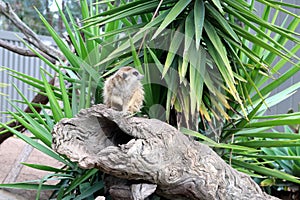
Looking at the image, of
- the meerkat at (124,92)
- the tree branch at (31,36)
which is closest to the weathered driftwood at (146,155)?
the meerkat at (124,92)

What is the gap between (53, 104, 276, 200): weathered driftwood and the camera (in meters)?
1.62

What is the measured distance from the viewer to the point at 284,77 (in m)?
2.54

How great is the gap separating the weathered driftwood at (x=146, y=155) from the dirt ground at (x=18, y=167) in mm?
1465

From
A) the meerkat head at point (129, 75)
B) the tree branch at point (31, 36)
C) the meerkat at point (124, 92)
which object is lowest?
the meerkat at point (124, 92)

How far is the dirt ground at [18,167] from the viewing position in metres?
3.61

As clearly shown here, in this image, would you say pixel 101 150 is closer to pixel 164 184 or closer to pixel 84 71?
pixel 164 184

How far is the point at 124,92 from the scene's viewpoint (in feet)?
6.09

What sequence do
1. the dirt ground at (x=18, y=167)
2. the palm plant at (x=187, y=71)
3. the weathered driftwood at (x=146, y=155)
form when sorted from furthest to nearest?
the dirt ground at (x=18, y=167) < the palm plant at (x=187, y=71) < the weathered driftwood at (x=146, y=155)

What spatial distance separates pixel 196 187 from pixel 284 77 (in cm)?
108

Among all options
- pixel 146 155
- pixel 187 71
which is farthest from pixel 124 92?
pixel 187 71

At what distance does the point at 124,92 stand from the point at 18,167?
2.18 m

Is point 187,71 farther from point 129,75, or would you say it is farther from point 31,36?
point 31,36

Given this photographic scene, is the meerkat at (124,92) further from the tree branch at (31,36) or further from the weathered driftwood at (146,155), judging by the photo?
the tree branch at (31,36)

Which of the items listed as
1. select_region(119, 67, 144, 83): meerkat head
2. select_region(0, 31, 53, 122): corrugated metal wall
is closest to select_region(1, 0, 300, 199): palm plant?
select_region(119, 67, 144, 83): meerkat head
